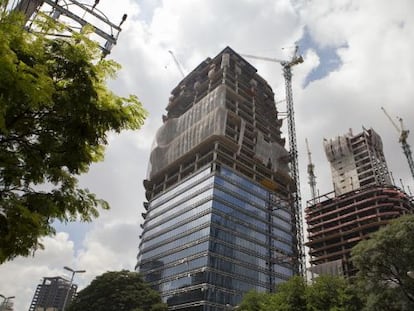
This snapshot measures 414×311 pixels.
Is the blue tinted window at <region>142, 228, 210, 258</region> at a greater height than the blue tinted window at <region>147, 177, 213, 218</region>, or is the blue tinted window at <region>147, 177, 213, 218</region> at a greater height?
the blue tinted window at <region>147, 177, 213, 218</region>

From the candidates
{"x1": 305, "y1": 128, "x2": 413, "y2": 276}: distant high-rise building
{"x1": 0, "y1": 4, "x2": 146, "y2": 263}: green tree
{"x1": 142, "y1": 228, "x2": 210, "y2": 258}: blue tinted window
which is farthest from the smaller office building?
{"x1": 0, "y1": 4, "x2": 146, "y2": 263}: green tree

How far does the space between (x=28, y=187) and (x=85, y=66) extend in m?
2.94

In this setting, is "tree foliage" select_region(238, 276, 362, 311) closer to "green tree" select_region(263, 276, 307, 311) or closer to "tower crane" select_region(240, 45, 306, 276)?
"green tree" select_region(263, 276, 307, 311)

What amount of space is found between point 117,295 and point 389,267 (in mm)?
44346

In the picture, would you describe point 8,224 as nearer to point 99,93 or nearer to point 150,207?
point 99,93

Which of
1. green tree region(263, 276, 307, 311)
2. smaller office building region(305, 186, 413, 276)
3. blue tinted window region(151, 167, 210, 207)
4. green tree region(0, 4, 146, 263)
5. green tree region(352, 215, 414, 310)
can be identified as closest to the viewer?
green tree region(0, 4, 146, 263)

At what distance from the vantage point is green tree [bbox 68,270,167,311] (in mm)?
60184

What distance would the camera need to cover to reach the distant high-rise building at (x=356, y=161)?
143500mm

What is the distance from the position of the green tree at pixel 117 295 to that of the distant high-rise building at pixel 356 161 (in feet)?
344

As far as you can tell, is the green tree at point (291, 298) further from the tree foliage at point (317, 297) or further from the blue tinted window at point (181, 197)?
the blue tinted window at point (181, 197)

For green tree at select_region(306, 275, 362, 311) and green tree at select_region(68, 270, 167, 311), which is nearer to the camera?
green tree at select_region(306, 275, 362, 311)

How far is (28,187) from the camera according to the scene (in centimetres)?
802

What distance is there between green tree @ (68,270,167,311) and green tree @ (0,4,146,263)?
56.3 metres

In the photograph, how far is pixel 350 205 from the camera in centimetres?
12488
